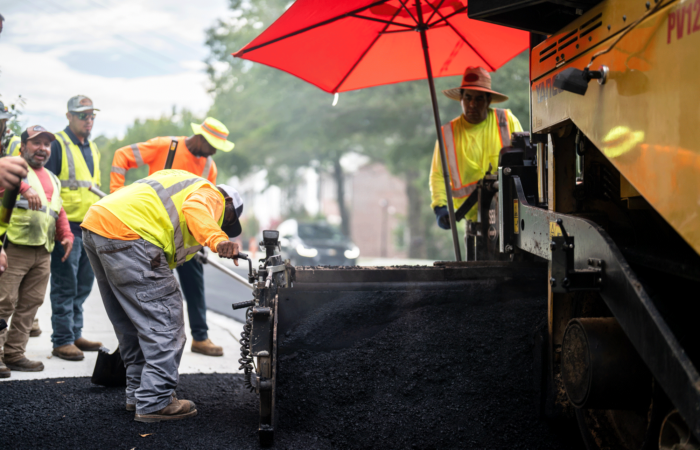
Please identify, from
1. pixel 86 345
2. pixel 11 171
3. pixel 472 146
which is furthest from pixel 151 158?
pixel 11 171

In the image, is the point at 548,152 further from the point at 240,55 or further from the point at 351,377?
the point at 240,55

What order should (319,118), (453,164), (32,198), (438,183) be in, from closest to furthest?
(32,198)
(453,164)
(438,183)
(319,118)

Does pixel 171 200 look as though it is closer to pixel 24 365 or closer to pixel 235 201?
pixel 235 201

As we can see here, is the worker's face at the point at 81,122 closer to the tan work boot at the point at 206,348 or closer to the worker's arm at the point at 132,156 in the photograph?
the worker's arm at the point at 132,156

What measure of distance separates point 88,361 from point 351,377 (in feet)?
9.52

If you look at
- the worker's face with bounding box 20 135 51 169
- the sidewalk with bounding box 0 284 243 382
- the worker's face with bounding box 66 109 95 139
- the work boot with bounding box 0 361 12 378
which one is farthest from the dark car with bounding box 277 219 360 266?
the work boot with bounding box 0 361 12 378

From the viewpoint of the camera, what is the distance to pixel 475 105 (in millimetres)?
5199

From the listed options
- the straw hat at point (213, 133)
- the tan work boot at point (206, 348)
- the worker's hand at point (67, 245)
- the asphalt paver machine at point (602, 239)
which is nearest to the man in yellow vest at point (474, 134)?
the asphalt paver machine at point (602, 239)

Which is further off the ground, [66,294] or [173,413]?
[66,294]

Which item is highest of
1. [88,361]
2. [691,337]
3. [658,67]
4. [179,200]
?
[658,67]

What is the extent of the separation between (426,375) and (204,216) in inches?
62.3

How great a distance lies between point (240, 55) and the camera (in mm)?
5008

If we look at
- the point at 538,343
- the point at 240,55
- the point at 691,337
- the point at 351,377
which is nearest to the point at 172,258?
the point at 351,377

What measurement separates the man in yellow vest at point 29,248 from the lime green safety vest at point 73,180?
379 millimetres
